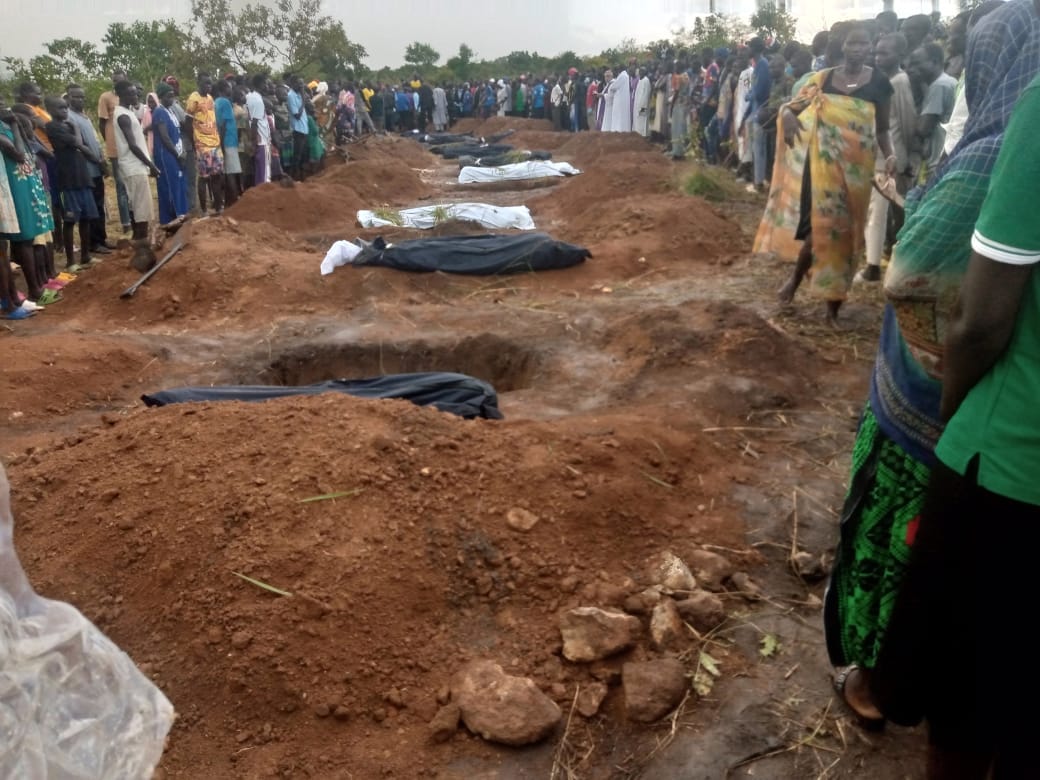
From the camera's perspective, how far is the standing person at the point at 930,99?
5930 mm

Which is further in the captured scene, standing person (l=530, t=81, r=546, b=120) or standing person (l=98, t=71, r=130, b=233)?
standing person (l=530, t=81, r=546, b=120)

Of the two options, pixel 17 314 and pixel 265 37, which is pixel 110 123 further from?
pixel 265 37

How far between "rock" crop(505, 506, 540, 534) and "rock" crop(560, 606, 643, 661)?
45cm

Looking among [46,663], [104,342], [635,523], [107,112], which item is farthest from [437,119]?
[46,663]

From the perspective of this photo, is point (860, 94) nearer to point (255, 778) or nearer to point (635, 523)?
point (635, 523)

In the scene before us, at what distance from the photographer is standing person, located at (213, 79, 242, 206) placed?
1058 centimetres

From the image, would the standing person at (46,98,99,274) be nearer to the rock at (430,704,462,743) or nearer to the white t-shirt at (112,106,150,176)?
the white t-shirt at (112,106,150,176)

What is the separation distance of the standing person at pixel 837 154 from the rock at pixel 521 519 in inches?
114

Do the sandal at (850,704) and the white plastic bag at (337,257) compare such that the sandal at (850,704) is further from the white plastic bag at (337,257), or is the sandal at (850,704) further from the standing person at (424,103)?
the standing person at (424,103)

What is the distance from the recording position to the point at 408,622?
271 centimetres

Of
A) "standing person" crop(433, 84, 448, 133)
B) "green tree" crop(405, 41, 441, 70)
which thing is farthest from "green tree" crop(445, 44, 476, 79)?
"standing person" crop(433, 84, 448, 133)

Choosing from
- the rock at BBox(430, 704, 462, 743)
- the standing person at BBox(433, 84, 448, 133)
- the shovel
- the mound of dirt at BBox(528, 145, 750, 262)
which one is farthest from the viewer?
the standing person at BBox(433, 84, 448, 133)

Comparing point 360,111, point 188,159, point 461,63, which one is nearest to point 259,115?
point 188,159

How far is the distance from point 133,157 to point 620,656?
25.4 feet
